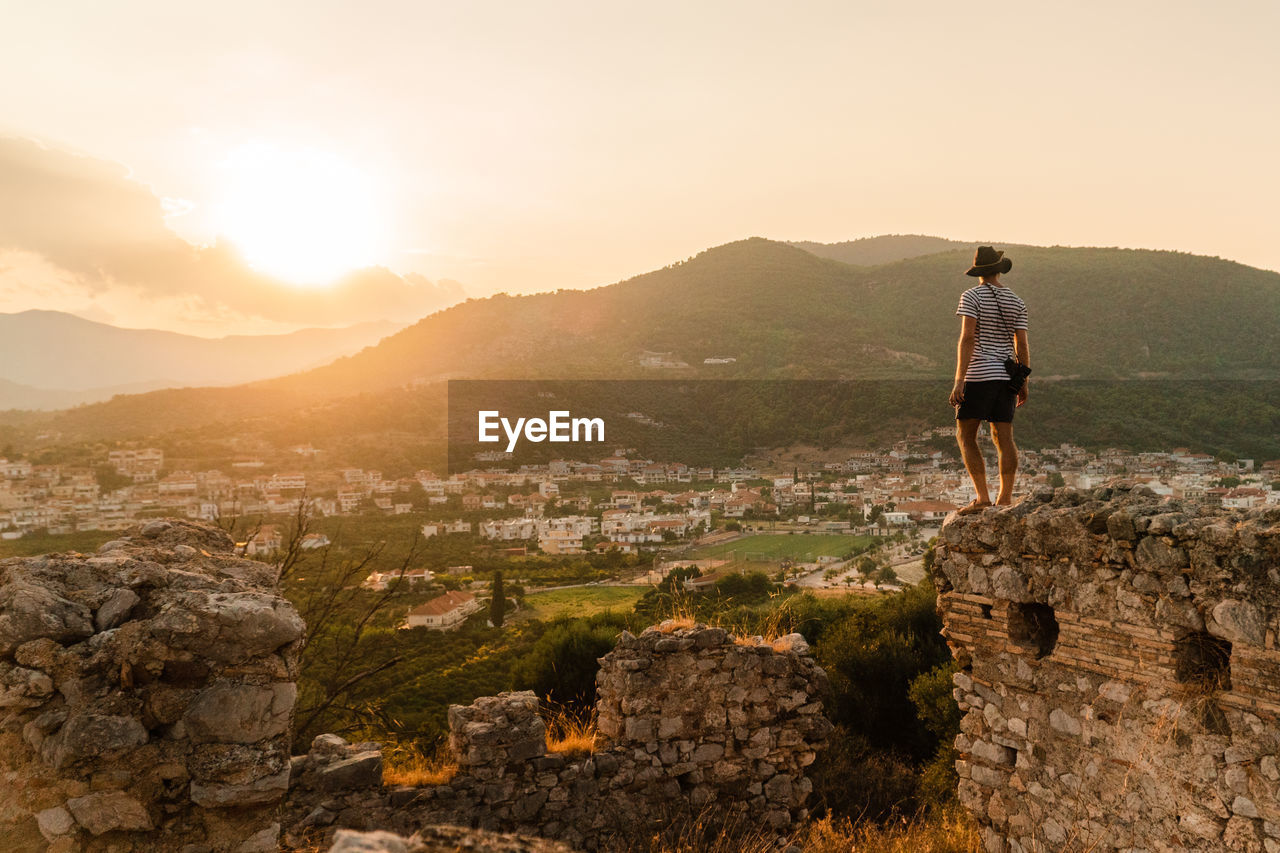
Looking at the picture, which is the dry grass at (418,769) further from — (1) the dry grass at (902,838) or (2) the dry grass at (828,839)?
(1) the dry grass at (902,838)

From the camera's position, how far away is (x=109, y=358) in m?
84.6

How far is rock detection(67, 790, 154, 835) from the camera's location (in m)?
2.77

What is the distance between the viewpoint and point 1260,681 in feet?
11.0

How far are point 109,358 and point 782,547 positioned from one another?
291ft

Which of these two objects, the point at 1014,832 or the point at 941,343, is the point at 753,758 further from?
the point at 941,343

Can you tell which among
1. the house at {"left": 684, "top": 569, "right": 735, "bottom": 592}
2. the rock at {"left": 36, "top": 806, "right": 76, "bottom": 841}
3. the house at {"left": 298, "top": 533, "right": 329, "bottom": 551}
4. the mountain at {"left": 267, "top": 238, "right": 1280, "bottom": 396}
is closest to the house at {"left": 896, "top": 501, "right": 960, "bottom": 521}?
the house at {"left": 684, "top": 569, "right": 735, "bottom": 592}

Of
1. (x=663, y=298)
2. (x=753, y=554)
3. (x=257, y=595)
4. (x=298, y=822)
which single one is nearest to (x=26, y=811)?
(x=257, y=595)

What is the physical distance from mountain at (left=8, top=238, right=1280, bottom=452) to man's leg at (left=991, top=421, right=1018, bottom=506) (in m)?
34.0

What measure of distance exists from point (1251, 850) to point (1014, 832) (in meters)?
1.37

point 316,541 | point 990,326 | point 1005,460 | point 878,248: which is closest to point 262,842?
point 1005,460

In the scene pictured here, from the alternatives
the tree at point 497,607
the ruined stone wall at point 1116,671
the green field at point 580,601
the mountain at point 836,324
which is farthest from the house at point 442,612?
the mountain at point 836,324

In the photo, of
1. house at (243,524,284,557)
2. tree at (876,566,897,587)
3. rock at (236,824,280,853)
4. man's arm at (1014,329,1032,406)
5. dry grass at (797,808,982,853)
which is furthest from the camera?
tree at (876,566,897,587)

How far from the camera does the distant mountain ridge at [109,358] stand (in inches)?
2506

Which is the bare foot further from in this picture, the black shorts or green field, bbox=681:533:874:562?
green field, bbox=681:533:874:562
